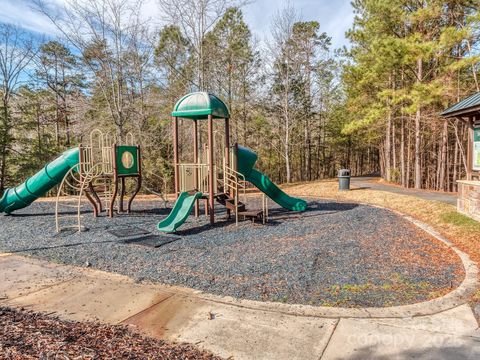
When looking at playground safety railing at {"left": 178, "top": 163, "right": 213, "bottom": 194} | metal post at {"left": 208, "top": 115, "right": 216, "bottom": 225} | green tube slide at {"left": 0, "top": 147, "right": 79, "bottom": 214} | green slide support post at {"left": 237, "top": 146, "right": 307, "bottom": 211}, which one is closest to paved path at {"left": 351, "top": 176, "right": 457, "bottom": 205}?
green slide support post at {"left": 237, "top": 146, "right": 307, "bottom": 211}

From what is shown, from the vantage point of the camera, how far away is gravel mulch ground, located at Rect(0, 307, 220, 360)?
217 centimetres

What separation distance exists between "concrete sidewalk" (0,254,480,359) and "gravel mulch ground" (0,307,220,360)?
0.59ft

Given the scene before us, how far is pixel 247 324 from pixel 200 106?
5645mm

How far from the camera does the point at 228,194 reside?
27.0 feet

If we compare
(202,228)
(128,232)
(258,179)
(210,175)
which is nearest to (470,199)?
(258,179)

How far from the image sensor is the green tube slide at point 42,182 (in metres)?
8.83

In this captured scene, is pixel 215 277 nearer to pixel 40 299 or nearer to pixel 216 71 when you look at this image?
pixel 40 299

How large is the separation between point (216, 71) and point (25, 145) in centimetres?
1264

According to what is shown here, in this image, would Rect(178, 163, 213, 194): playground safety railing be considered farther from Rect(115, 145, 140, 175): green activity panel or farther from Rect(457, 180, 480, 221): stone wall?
Rect(457, 180, 480, 221): stone wall

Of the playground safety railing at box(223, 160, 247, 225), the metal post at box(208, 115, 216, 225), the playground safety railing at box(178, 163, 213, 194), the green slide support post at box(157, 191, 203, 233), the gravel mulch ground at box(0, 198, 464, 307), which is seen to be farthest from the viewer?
the playground safety railing at box(178, 163, 213, 194)

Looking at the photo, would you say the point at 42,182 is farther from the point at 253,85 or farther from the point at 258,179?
the point at 253,85

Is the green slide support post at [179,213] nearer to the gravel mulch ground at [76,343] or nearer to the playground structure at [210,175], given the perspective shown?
the playground structure at [210,175]

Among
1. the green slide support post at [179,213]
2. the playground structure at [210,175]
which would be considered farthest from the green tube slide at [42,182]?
the green slide support post at [179,213]

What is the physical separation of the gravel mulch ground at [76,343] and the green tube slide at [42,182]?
6.71 meters
